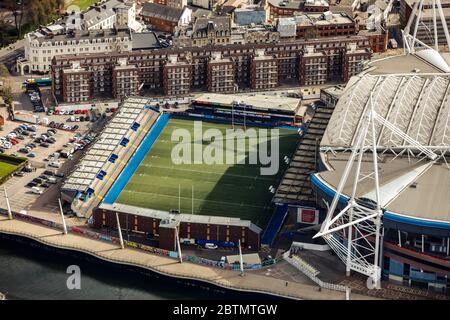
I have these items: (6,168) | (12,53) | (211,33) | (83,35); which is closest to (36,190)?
(6,168)

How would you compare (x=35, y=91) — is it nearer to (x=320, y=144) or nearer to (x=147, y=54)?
(x=147, y=54)

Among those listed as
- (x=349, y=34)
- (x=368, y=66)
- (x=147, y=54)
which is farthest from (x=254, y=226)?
(x=349, y=34)

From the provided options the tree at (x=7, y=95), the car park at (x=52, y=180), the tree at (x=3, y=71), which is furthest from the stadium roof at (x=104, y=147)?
the tree at (x=3, y=71)

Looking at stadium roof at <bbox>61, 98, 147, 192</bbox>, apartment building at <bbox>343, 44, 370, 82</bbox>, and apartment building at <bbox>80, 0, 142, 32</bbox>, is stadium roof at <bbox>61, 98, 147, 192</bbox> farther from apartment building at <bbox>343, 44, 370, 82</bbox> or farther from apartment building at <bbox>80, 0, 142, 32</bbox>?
apartment building at <bbox>343, 44, 370, 82</bbox>

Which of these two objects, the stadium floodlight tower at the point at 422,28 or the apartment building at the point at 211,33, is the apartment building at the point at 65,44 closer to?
the apartment building at the point at 211,33
